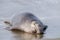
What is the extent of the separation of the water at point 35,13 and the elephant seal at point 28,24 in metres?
0.20

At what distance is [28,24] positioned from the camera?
901 cm

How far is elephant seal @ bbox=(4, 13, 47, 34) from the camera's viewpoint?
8.73m

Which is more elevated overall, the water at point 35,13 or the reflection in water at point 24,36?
the water at point 35,13

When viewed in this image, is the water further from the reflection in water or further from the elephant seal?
the elephant seal

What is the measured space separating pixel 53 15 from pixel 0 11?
1.84 m

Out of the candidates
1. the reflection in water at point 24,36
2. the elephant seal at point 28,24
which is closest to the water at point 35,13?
the reflection in water at point 24,36

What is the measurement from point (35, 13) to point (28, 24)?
224 centimetres

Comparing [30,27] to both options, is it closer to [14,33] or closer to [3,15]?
[14,33]

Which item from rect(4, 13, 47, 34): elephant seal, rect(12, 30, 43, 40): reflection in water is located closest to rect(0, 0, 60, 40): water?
rect(12, 30, 43, 40): reflection in water

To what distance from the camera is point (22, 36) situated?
8.45 metres

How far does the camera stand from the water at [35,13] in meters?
8.44

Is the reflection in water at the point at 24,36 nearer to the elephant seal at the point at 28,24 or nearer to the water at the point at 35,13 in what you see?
the water at the point at 35,13

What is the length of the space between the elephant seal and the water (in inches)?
7.7

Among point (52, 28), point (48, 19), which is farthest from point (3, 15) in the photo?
point (52, 28)
